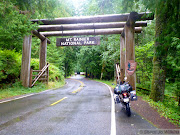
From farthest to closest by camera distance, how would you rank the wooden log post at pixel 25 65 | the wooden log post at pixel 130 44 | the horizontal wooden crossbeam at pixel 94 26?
the wooden log post at pixel 25 65, the horizontal wooden crossbeam at pixel 94 26, the wooden log post at pixel 130 44

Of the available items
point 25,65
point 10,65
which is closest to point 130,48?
point 25,65

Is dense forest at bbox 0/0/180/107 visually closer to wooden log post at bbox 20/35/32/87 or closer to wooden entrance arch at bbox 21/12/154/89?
wooden entrance arch at bbox 21/12/154/89

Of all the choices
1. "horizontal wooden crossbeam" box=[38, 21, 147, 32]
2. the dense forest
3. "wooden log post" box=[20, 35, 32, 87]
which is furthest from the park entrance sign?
"wooden log post" box=[20, 35, 32, 87]

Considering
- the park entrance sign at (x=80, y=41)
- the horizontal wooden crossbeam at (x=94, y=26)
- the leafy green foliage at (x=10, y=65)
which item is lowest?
the leafy green foliage at (x=10, y=65)

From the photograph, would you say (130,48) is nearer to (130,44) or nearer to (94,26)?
(130,44)

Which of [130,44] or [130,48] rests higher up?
[130,44]

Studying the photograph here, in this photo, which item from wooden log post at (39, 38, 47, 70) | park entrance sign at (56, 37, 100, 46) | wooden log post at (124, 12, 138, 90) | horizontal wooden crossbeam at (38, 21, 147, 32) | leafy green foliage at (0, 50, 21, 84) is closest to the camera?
wooden log post at (124, 12, 138, 90)

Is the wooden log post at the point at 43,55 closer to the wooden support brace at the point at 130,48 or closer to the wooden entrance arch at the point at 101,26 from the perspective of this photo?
the wooden entrance arch at the point at 101,26

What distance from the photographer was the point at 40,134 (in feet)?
11.1

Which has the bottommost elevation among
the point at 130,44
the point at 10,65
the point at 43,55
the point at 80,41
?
the point at 10,65

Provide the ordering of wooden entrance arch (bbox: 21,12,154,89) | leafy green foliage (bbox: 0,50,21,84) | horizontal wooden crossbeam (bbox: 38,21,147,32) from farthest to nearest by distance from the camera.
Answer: horizontal wooden crossbeam (bbox: 38,21,147,32)
leafy green foliage (bbox: 0,50,21,84)
wooden entrance arch (bbox: 21,12,154,89)

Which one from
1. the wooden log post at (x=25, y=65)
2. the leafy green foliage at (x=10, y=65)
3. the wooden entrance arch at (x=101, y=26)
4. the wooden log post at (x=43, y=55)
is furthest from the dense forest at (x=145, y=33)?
the wooden log post at (x=43, y=55)

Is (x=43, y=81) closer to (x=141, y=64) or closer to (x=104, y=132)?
Answer: (x=141, y=64)

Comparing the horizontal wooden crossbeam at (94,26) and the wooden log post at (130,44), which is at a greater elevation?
the horizontal wooden crossbeam at (94,26)
